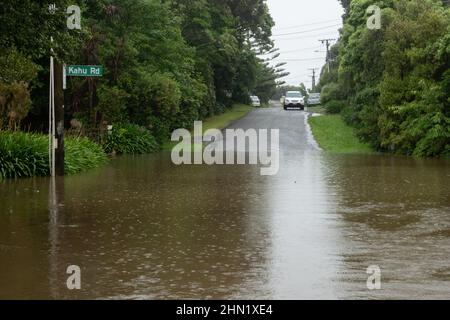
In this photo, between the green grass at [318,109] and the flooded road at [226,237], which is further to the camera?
the green grass at [318,109]

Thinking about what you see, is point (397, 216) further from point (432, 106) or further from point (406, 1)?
point (406, 1)

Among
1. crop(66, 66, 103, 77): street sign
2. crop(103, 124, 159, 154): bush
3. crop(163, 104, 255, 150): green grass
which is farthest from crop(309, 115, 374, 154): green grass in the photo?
crop(66, 66, 103, 77): street sign

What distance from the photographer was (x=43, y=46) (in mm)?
14016

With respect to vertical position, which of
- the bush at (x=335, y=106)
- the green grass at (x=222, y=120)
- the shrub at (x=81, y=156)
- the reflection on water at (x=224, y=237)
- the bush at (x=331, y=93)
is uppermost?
the bush at (x=331, y=93)

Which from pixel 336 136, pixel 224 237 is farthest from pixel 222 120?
pixel 224 237

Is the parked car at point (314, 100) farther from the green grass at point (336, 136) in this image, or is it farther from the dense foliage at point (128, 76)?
the dense foliage at point (128, 76)

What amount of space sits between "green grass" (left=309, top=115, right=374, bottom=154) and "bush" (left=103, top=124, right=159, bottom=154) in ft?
28.8

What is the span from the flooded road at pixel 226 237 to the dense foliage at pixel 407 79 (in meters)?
10.9

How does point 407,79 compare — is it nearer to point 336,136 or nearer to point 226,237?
point 336,136

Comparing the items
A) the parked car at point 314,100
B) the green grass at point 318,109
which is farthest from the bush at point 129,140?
the parked car at point 314,100

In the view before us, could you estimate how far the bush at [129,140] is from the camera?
30766 millimetres

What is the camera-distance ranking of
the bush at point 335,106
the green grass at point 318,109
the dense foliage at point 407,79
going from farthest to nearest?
the green grass at point 318,109
the bush at point 335,106
the dense foliage at point 407,79

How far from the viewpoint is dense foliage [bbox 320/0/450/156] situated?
96.9 ft
